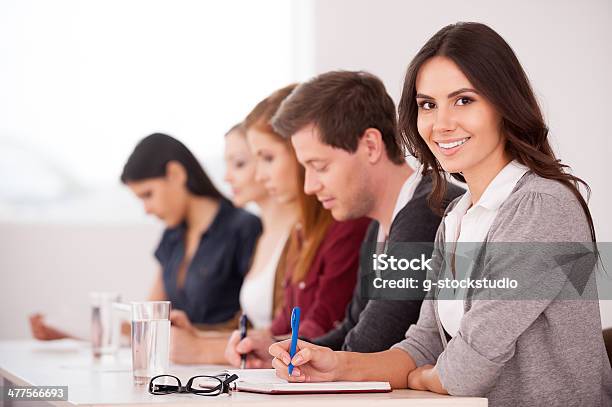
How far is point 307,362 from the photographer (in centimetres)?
153

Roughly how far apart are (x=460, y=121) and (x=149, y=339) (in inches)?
26.6

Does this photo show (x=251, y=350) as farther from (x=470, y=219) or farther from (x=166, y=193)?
(x=166, y=193)

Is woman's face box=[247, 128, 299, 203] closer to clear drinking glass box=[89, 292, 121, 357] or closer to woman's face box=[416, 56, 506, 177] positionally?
clear drinking glass box=[89, 292, 121, 357]

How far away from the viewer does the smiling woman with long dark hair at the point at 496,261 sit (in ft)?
4.68

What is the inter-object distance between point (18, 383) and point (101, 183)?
244 centimetres

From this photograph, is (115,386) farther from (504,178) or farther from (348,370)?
(504,178)

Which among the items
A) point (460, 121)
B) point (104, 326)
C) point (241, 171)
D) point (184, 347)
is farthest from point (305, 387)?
point (241, 171)

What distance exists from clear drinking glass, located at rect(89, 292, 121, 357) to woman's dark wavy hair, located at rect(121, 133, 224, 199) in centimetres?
93

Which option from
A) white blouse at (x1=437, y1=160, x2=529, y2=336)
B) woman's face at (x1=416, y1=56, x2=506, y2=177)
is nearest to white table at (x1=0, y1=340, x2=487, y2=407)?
white blouse at (x1=437, y1=160, x2=529, y2=336)

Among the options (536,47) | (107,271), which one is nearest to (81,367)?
(536,47)

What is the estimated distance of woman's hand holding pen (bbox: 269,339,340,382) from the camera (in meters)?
1.49

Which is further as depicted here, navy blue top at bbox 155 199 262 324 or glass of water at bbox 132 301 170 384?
navy blue top at bbox 155 199 262 324

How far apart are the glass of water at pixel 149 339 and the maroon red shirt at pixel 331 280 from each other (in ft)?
2.53

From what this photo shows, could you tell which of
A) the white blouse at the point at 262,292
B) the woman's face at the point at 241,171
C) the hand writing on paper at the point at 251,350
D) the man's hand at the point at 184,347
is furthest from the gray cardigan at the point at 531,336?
the woman's face at the point at 241,171
